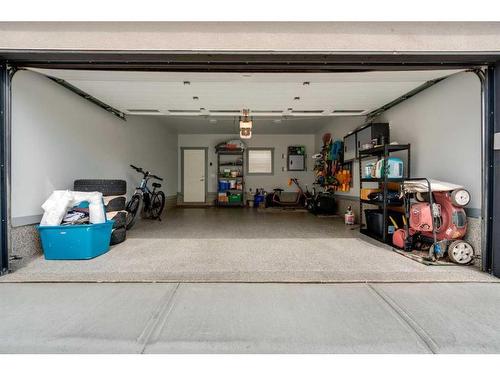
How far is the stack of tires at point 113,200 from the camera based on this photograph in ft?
9.99

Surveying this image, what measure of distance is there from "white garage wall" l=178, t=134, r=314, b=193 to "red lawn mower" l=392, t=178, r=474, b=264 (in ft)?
18.7

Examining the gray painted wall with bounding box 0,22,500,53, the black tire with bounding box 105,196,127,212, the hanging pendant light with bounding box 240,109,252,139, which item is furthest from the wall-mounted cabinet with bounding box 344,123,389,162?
the black tire with bounding box 105,196,127,212

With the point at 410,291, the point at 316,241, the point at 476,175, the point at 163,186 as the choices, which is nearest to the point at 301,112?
the point at 316,241

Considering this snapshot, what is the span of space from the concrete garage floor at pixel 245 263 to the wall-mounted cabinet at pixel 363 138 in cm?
165

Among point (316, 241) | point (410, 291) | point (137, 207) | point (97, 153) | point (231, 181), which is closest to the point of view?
point (410, 291)

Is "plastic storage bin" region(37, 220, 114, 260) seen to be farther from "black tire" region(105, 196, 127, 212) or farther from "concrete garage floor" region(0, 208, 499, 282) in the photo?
"black tire" region(105, 196, 127, 212)

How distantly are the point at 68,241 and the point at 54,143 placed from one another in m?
1.35

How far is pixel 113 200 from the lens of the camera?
3.13 metres

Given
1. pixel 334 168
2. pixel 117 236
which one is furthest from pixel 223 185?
pixel 117 236

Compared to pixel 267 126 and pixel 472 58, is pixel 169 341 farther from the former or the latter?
pixel 267 126

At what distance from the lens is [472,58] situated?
6.39 feet

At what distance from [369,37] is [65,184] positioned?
12.7ft

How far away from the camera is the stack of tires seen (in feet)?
9.99

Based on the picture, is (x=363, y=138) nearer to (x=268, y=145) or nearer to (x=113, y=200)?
(x=113, y=200)
